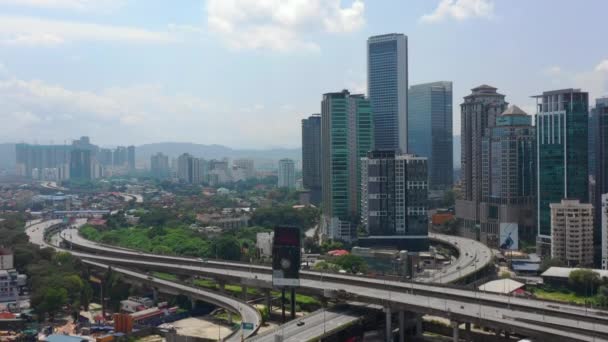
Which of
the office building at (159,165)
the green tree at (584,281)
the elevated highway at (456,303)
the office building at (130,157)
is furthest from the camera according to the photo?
the office building at (130,157)

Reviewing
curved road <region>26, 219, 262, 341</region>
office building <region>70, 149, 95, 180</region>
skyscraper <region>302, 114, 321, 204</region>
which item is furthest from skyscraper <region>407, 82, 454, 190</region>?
office building <region>70, 149, 95, 180</region>

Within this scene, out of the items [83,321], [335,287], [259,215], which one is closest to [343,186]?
[259,215]

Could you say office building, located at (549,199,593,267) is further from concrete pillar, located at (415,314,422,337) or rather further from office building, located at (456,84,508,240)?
concrete pillar, located at (415,314,422,337)

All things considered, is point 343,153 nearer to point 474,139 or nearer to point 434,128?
point 474,139

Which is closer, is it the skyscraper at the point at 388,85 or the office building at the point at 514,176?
the office building at the point at 514,176

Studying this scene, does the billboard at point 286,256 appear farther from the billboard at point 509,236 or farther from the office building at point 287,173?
the office building at point 287,173

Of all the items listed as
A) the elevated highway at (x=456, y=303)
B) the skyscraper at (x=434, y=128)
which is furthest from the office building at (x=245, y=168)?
the elevated highway at (x=456, y=303)
